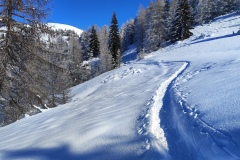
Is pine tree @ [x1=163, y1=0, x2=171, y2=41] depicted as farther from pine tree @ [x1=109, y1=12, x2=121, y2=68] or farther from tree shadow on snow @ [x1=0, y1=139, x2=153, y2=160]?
tree shadow on snow @ [x1=0, y1=139, x2=153, y2=160]

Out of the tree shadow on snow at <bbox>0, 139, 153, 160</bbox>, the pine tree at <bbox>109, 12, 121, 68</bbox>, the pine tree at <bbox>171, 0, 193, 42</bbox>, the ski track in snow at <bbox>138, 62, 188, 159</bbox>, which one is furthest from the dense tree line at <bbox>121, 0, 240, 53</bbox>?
the tree shadow on snow at <bbox>0, 139, 153, 160</bbox>

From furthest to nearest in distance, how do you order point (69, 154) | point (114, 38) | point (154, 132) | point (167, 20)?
point (114, 38)
point (167, 20)
point (154, 132)
point (69, 154)

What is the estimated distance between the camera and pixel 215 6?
44.1m

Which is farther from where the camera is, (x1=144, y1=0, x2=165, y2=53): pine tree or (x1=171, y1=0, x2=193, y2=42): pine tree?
(x1=144, y1=0, x2=165, y2=53): pine tree

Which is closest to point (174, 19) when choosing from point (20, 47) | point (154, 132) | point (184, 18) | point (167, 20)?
point (184, 18)

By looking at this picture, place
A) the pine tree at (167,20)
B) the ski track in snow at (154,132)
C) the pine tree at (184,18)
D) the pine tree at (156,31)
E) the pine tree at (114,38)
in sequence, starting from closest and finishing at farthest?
the ski track in snow at (154,132), the pine tree at (184,18), the pine tree at (156,31), the pine tree at (167,20), the pine tree at (114,38)

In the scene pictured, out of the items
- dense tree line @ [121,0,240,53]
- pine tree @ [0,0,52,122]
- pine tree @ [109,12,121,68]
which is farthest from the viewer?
pine tree @ [109,12,121,68]

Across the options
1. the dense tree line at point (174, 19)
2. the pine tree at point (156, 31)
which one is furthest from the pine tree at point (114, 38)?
the pine tree at point (156, 31)

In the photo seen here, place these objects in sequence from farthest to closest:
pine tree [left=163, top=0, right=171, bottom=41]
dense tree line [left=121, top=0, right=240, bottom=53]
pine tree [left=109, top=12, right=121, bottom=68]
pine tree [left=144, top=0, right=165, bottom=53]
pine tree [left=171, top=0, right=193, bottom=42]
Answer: pine tree [left=109, top=12, right=121, bottom=68] < pine tree [left=163, top=0, right=171, bottom=41] < pine tree [left=144, top=0, right=165, bottom=53] < dense tree line [left=121, top=0, right=240, bottom=53] < pine tree [left=171, top=0, right=193, bottom=42]

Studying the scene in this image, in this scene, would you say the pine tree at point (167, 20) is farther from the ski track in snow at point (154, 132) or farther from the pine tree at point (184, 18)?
the ski track in snow at point (154, 132)

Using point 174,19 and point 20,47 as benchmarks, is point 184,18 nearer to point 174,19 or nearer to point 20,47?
point 174,19

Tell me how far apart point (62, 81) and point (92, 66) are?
23.7 m

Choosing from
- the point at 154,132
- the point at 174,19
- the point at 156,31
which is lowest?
the point at 154,132

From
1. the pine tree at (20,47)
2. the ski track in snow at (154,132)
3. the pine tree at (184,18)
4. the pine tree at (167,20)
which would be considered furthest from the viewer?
the pine tree at (167,20)
